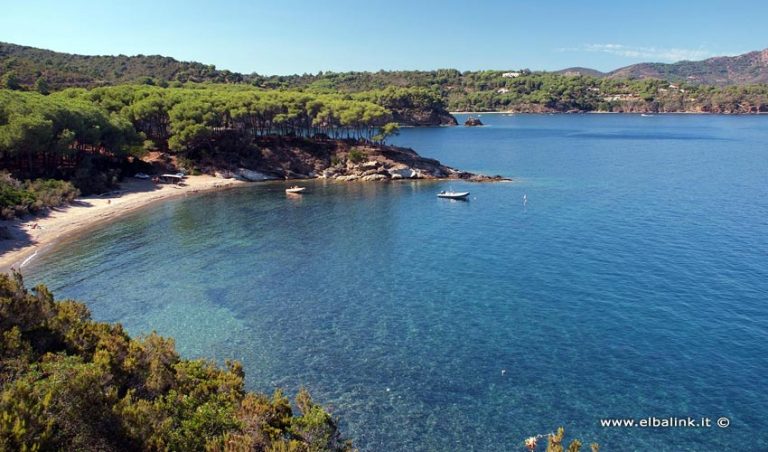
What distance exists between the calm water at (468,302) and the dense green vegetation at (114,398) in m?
6.61

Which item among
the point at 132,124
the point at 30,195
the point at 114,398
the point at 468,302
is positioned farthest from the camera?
the point at 132,124

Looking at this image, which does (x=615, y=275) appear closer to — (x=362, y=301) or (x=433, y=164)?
(x=362, y=301)

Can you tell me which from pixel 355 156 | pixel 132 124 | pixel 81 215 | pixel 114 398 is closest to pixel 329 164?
pixel 355 156

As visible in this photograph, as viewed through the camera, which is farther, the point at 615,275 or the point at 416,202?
the point at 416,202

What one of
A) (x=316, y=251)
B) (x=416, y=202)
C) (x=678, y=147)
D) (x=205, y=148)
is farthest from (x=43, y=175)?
(x=678, y=147)

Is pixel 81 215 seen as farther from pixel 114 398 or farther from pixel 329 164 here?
pixel 114 398

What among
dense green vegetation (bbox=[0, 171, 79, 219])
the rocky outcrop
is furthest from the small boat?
dense green vegetation (bbox=[0, 171, 79, 219])

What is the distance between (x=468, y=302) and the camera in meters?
42.5

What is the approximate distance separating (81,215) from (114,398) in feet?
192

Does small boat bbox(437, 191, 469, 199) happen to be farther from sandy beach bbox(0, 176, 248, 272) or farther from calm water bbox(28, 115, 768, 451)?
sandy beach bbox(0, 176, 248, 272)

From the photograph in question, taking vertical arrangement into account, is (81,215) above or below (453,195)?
above

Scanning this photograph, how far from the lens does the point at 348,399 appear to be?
29.2 meters

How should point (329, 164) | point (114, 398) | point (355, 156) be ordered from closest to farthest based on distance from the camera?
point (114, 398)
point (355, 156)
point (329, 164)

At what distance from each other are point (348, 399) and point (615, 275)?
1195 inches
